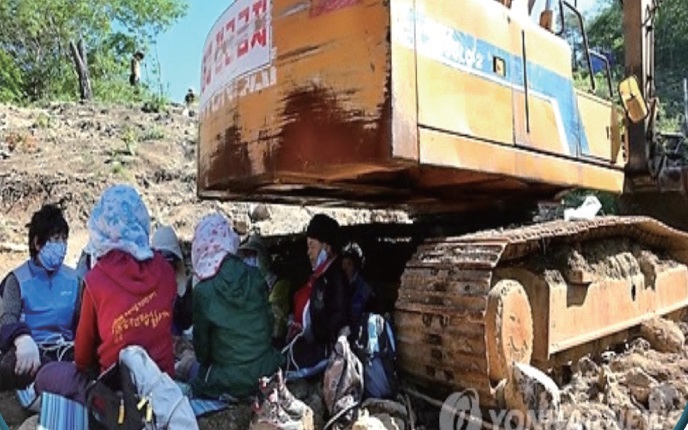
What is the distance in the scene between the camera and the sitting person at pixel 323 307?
2.37 metres

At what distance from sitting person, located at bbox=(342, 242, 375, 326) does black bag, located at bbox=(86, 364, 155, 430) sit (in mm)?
731

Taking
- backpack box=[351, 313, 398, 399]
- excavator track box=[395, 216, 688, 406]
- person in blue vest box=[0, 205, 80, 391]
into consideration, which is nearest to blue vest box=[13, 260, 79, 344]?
person in blue vest box=[0, 205, 80, 391]

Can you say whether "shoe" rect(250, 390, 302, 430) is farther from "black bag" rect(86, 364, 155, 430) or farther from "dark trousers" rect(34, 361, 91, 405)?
"dark trousers" rect(34, 361, 91, 405)

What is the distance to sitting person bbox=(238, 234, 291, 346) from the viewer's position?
111 inches

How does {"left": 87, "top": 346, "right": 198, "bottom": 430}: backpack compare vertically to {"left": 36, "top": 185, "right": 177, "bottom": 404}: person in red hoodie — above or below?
below

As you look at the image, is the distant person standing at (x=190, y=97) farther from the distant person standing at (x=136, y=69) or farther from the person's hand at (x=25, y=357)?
the person's hand at (x=25, y=357)

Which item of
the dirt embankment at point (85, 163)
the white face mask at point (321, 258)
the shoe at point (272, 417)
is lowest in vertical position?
the shoe at point (272, 417)

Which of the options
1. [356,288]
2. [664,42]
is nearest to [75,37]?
[356,288]

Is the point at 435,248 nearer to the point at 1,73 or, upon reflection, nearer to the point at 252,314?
the point at 252,314

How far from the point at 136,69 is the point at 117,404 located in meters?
1.06

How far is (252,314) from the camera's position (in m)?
2.19

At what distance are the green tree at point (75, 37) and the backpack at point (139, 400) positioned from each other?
94 centimetres

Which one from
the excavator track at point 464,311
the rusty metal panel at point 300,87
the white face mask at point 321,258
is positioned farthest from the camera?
the white face mask at point 321,258

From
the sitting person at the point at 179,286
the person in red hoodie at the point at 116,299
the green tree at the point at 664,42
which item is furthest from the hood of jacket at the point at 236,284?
the green tree at the point at 664,42
